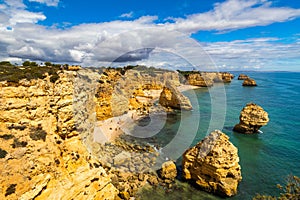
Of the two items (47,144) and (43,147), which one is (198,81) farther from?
(43,147)

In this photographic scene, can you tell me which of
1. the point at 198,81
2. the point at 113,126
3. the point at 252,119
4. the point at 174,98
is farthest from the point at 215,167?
the point at 198,81

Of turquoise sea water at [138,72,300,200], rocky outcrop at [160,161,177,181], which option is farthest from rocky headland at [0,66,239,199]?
turquoise sea water at [138,72,300,200]

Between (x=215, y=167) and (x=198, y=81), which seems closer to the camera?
(x=215, y=167)

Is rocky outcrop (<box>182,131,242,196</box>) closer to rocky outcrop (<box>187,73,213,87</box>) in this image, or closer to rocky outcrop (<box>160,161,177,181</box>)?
rocky outcrop (<box>160,161,177,181</box>)

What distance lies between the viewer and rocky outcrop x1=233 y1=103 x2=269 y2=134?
3569cm

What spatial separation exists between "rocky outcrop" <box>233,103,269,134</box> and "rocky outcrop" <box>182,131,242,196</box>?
58.5 feet

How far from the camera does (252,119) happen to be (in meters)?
36.5

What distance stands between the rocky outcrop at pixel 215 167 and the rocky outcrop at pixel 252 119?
17832mm

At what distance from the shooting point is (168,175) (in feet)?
73.6

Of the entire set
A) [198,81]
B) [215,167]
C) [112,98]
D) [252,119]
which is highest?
[112,98]

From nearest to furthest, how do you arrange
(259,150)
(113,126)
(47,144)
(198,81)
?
(47,144)
(259,150)
(113,126)
(198,81)

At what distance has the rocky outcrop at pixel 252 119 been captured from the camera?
117ft

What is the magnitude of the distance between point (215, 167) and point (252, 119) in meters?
21.3

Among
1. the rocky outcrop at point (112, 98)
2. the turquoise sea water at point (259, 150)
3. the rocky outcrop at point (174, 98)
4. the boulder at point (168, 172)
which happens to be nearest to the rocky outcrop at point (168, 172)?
the boulder at point (168, 172)
